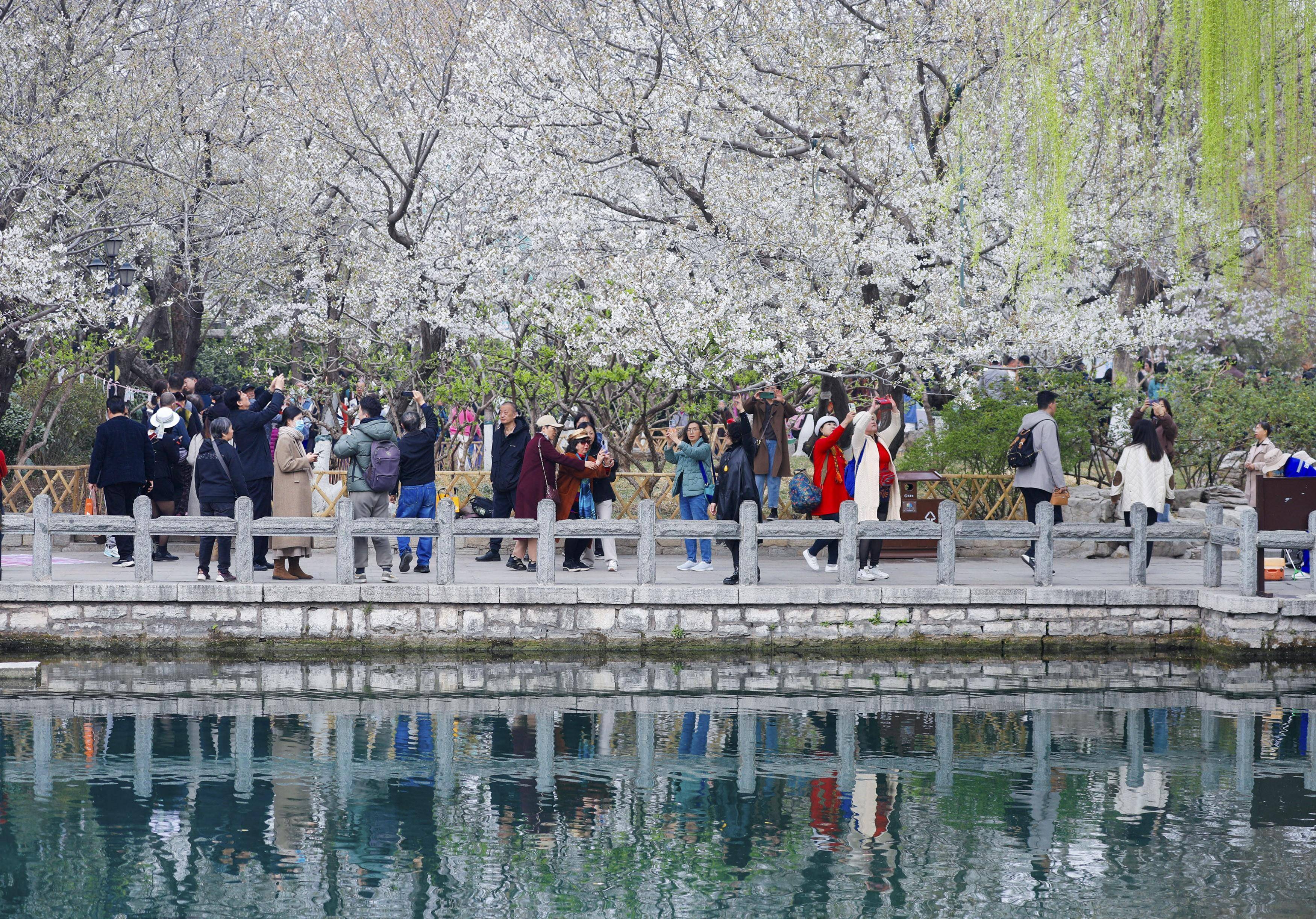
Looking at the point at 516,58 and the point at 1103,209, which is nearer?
the point at 1103,209

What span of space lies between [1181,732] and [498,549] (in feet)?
27.0

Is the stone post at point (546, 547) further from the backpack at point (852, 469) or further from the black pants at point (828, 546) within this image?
the backpack at point (852, 469)

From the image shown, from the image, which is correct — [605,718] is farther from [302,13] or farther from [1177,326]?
[302,13]

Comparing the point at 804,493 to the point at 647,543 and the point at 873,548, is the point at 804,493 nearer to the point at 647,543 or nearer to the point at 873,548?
the point at 873,548

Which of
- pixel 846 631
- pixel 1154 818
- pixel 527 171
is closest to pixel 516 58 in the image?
pixel 527 171

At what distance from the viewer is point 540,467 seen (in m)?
15.5

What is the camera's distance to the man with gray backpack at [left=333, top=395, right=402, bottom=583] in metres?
14.7

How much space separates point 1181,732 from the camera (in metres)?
12.3

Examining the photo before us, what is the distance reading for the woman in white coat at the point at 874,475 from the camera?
15102 mm

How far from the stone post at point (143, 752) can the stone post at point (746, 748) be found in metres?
4.60

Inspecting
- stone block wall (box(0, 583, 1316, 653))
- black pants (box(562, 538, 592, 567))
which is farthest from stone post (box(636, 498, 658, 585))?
black pants (box(562, 538, 592, 567))

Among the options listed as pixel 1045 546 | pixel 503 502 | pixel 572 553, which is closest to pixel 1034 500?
pixel 1045 546

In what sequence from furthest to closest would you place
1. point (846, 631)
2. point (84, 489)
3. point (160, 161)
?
point (160, 161), point (84, 489), point (846, 631)

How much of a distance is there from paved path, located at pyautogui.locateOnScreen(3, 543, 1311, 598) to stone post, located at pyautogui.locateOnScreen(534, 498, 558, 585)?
22cm
